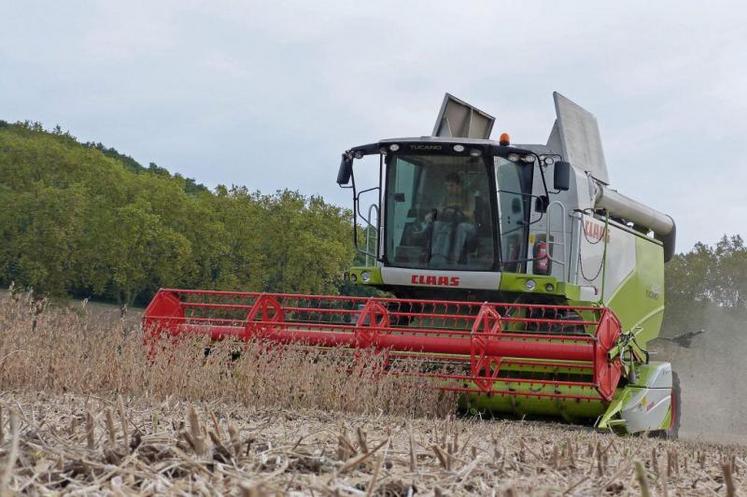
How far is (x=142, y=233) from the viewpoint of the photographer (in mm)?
28828

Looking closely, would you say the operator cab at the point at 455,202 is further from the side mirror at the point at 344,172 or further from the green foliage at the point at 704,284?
the green foliage at the point at 704,284

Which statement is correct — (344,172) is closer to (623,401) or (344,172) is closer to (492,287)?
(492,287)

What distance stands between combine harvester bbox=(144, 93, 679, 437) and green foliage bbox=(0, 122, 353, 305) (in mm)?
18717

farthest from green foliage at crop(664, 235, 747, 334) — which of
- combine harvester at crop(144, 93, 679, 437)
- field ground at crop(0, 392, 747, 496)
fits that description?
field ground at crop(0, 392, 747, 496)

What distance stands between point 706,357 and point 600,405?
805 centimetres

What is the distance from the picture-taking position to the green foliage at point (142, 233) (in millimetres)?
27672

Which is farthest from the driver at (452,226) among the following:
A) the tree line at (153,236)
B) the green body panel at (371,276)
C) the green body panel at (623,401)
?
the tree line at (153,236)

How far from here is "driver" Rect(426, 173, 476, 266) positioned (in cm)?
876

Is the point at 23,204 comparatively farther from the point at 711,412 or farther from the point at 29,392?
the point at 29,392

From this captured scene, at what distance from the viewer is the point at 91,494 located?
2008mm

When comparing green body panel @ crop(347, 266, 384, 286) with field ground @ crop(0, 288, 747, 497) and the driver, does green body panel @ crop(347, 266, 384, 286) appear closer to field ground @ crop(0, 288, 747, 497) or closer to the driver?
the driver

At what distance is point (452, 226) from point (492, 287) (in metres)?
0.69

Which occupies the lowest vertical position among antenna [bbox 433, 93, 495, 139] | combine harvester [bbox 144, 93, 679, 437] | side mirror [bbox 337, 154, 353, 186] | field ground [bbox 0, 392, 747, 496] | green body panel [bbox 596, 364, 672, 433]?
green body panel [bbox 596, 364, 672, 433]

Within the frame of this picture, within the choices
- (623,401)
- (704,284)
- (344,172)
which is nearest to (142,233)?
(704,284)
